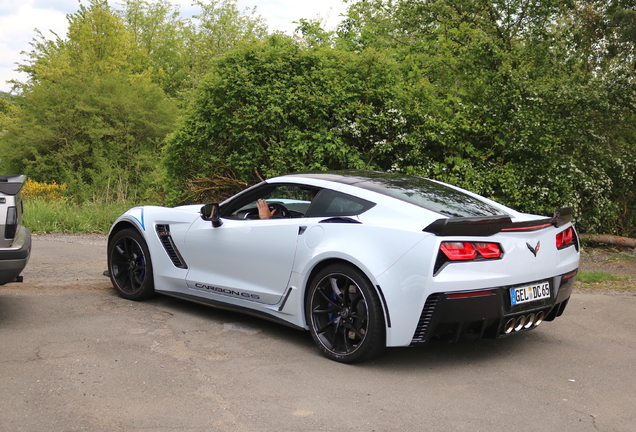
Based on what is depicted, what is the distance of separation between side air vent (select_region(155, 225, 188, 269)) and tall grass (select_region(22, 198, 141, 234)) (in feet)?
22.1

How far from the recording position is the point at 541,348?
16.5 ft

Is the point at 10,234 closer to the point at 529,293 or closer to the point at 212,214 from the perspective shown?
the point at 212,214

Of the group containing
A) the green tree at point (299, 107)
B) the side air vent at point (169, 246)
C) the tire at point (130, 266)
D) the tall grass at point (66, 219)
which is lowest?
the tall grass at point (66, 219)

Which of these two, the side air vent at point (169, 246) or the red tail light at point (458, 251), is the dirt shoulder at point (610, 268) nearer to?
the red tail light at point (458, 251)

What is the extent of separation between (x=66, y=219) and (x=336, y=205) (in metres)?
9.17

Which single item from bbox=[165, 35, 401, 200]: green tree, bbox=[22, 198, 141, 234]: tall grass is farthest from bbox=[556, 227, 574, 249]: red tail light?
bbox=[22, 198, 141, 234]: tall grass

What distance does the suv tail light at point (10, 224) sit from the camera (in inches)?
202

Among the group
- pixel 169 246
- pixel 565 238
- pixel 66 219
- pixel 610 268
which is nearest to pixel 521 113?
pixel 610 268

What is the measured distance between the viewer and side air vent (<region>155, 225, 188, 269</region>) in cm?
586

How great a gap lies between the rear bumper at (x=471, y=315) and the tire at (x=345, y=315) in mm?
306

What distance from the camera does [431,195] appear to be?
16.3 ft

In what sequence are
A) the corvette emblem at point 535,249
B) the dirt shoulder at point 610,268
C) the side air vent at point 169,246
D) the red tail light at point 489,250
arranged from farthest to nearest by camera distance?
1. the dirt shoulder at point 610,268
2. the side air vent at point 169,246
3. the corvette emblem at point 535,249
4. the red tail light at point 489,250

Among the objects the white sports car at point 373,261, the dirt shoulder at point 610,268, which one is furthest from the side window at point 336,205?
the dirt shoulder at point 610,268

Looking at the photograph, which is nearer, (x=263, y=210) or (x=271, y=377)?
(x=271, y=377)
